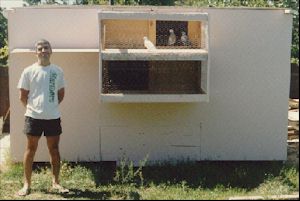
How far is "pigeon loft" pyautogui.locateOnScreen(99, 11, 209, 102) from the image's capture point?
5.86m

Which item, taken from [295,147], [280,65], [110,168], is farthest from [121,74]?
[295,147]

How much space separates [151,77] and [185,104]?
0.63m

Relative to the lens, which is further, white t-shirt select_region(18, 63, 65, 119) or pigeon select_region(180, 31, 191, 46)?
pigeon select_region(180, 31, 191, 46)

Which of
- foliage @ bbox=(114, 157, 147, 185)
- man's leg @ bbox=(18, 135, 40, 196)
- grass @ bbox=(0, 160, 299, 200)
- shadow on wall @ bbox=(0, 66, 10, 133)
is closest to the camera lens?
man's leg @ bbox=(18, 135, 40, 196)

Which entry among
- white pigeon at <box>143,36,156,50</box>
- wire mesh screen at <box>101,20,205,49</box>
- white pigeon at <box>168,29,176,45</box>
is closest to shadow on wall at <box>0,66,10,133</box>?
wire mesh screen at <box>101,20,205,49</box>

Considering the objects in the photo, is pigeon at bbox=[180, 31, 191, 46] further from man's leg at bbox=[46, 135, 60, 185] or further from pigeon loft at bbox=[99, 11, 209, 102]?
man's leg at bbox=[46, 135, 60, 185]

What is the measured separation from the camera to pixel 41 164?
6.55 m

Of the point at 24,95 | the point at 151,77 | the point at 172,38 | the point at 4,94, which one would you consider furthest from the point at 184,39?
the point at 4,94

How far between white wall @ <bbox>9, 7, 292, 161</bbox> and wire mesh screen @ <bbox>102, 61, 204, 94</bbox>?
0.22 metres

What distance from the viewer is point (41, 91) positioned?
17.0 ft

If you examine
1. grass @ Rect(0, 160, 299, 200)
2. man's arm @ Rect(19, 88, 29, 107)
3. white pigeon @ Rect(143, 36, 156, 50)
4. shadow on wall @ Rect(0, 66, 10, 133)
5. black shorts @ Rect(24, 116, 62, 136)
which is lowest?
grass @ Rect(0, 160, 299, 200)

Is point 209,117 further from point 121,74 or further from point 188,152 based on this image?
point 121,74

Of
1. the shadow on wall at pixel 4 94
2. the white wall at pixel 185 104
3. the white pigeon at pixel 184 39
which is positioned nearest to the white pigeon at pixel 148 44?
the white pigeon at pixel 184 39

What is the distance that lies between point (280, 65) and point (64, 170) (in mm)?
3393
